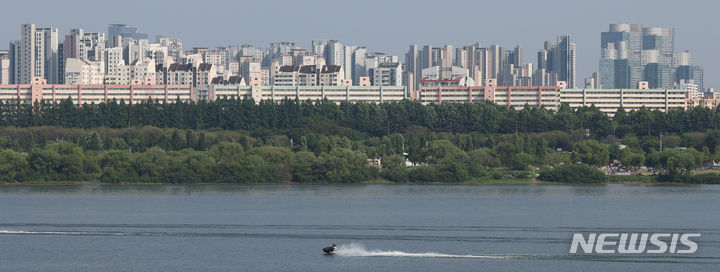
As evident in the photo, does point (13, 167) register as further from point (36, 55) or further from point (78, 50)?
point (78, 50)

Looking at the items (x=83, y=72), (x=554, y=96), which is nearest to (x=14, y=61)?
(x=83, y=72)

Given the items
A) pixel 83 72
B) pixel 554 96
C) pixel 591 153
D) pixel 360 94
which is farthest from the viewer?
pixel 83 72

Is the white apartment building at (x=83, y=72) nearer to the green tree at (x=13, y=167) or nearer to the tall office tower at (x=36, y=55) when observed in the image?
the tall office tower at (x=36, y=55)

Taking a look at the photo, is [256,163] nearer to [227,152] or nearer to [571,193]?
[227,152]

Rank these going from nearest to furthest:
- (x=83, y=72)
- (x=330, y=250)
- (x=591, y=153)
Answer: (x=330, y=250) → (x=591, y=153) → (x=83, y=72)

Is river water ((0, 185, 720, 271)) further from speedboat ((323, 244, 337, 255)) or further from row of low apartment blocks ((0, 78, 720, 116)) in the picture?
row of low apartment blocks ((0, 78, 720, 116))

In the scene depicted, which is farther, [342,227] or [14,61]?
[14,61]

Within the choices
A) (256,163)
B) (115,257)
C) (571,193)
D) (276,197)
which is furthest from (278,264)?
(256,163)
